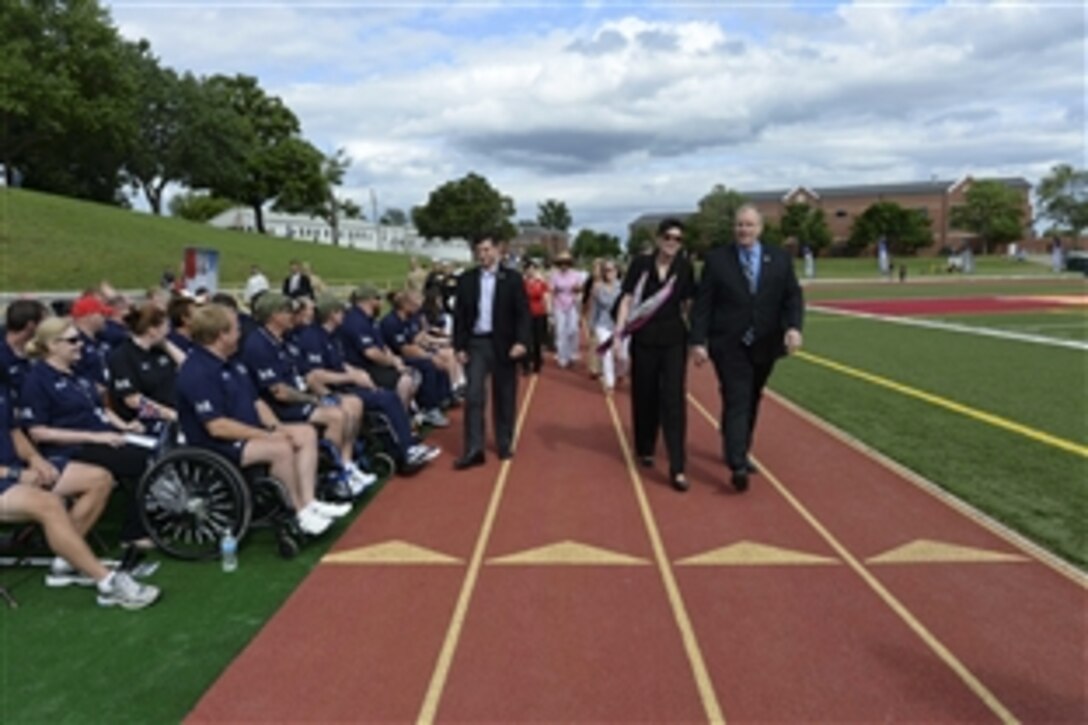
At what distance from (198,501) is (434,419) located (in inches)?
163

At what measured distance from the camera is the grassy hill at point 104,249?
31.4m

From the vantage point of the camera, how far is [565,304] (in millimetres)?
12953

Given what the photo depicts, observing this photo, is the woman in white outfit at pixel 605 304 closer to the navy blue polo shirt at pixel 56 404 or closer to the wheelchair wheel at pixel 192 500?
the wheelchair wheel at pixel 192 500

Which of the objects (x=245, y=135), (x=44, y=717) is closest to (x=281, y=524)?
(x=44, y=717)

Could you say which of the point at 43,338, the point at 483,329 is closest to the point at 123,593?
the point at 43,338

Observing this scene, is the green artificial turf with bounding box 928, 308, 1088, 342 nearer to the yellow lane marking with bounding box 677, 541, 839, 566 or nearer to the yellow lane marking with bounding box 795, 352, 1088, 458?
the yellow lane marking with bounding box 795, 352, 1088, 458

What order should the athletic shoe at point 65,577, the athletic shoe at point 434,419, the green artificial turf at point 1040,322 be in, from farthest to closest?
1. the green artificial turf at point 1040,322
2. the athletic shoe at point 434,419
3. the athletic shoe at point 65,577

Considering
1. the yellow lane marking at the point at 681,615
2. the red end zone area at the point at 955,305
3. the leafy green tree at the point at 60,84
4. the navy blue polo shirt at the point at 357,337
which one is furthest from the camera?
the leafy green tree at the point at 60,84

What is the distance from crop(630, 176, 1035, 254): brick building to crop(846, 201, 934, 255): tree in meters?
11.0

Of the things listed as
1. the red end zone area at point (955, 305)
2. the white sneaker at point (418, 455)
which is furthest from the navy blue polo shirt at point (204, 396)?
the red end zone area at point (955, 305)

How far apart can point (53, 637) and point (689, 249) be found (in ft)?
16.9

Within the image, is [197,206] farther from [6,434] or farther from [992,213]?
[6,434]

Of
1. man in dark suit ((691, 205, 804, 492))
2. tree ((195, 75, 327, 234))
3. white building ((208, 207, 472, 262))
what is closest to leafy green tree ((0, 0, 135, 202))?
tree ((195, 75, 327, 234))

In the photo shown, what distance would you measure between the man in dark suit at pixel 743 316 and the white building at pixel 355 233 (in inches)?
3364
